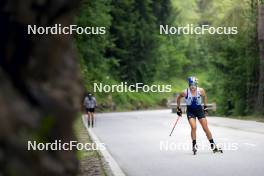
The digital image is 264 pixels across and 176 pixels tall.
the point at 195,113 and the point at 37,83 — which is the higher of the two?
the point at 37,83

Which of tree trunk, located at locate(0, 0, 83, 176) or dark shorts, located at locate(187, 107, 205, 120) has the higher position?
tree trunk, located at locate(0, 0, 83, 176)

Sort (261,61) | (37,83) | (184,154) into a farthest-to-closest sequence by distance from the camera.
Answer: (261,61) < (184,154) < (37,83)

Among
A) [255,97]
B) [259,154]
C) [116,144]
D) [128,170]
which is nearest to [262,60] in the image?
[255,97]

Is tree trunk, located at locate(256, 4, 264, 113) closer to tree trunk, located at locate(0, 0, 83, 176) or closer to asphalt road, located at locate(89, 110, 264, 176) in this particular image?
asphalt road, located at locate(89, 110, 264, 176)

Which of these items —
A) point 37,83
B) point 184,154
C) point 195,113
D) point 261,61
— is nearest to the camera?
point 37,83

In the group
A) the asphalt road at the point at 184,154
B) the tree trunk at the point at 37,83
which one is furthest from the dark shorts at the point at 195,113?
the tree trunk at the point at 37,83

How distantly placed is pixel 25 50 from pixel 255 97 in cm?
3194

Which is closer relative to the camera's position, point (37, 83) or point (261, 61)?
point (37, 83)

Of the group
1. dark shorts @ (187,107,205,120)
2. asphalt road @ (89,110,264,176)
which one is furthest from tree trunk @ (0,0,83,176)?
dark shorts @ (187,107,205,120)

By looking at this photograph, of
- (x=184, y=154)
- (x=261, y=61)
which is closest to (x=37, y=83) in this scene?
(x=184, y=154)

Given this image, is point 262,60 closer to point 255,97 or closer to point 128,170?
point 255,97

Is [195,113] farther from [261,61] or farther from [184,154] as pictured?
[261,61]

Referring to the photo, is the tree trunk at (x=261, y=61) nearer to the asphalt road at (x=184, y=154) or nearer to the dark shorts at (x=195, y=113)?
the asphalt road at (x=184, y=154)

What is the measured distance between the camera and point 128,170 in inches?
475
